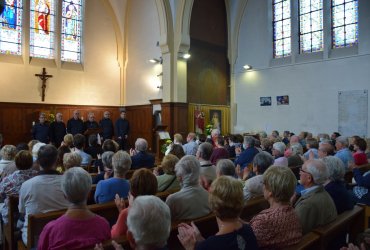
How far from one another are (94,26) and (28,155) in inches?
416

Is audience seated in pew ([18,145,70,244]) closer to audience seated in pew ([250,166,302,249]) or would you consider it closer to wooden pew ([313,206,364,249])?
audience seated in pew ([250,166,302,249])

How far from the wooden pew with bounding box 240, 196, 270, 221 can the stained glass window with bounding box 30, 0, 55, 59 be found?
1098cm

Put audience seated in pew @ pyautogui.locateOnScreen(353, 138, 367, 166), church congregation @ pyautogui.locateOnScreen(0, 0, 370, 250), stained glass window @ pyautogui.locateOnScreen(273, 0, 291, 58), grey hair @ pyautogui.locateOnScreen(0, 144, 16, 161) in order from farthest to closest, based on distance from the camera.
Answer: stained glass window @ pyautogui.locateOnScreen(273, 0, 291, 58) < church congregation @ pyautogui.locateOnScreen(0, 0, 370, 250) < audience seated in pew @ pyautogui.locateOnScreen(353, 138, 367, 166) < grey hair @ pyautogui.locateOnScreen(0, 144, 16, 161)

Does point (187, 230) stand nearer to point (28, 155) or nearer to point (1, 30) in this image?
point (28, 155)

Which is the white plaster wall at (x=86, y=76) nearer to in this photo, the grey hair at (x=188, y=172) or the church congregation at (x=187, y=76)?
the church congregation at (x=187, y=76)

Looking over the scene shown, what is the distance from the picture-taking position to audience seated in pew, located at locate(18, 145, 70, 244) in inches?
109

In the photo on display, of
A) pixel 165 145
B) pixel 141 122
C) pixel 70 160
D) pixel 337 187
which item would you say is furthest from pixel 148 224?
pixel 141 122

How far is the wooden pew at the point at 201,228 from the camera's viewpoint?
2.26 m

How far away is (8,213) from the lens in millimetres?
3154

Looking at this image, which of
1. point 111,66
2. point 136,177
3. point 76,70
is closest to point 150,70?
point 111,66

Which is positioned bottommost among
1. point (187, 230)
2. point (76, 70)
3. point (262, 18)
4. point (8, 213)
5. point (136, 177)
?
point (8, 213)

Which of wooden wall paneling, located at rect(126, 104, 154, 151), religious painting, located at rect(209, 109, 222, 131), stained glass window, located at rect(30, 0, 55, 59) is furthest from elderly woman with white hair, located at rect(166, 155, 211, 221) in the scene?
stained glass window, located at rect(30, 0, 55, 59)

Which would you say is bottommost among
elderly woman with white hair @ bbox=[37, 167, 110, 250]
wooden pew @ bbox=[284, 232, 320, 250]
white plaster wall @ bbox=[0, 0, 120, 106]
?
wooden pew @ bbox=[284, 232, 320, 250]

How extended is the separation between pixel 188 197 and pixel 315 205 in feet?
3.12
